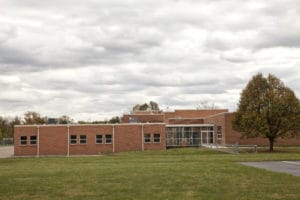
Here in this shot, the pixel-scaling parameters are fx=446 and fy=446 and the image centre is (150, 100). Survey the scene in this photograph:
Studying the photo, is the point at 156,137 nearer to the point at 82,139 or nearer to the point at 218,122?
the point at 82,139

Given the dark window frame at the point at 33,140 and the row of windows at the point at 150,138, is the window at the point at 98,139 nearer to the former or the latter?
the row of windows at the point at 150,138

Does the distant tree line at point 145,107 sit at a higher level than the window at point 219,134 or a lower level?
higher

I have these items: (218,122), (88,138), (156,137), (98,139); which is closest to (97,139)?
(98,139)

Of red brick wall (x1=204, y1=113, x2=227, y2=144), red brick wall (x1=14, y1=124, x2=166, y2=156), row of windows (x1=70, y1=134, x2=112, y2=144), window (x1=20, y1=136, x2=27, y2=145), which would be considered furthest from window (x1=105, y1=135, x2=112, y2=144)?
red brick wall (x1=204, y1=113, x2=227, y2=144)

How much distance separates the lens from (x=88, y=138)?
57.4 metres

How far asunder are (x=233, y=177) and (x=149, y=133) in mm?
39071

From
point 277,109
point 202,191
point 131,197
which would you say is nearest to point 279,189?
point 202,191

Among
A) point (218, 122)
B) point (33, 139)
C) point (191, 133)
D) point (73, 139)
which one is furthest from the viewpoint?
point (191, 133)

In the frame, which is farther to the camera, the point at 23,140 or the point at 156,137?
the point at 156,137

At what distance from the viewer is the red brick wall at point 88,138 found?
57.1 metres

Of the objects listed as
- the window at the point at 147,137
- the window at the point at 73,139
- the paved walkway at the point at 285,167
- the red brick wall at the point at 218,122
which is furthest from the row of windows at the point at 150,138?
the paved walkway at the point at 285,167

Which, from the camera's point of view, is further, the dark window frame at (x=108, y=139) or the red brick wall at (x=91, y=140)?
the dark window frame at (x=108, y=139)

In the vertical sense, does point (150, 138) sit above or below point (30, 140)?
above

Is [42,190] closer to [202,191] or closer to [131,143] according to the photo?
[202,191]
